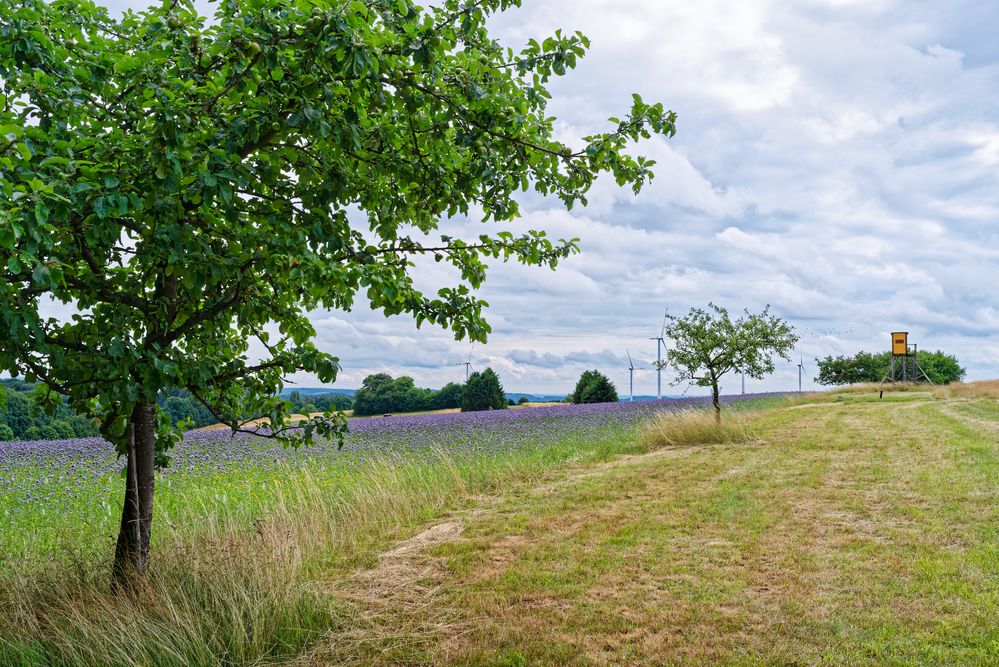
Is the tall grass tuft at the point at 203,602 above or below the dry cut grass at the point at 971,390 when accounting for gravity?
below

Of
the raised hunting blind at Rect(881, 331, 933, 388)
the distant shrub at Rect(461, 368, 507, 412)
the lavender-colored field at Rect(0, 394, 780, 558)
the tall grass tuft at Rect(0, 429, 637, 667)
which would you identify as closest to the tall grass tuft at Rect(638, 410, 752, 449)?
the lavender-colored field at Rect(0, 394, 780, 558)

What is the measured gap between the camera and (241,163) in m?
4.06

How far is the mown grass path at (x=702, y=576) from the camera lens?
16.6 feet

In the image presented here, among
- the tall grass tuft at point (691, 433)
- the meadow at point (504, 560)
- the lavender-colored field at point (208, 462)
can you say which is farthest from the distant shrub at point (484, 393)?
the meadow at point (504, 560)

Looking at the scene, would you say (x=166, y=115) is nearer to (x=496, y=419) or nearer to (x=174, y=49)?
(x=174, y=49)

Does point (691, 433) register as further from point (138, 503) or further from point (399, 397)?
point (399, 397)

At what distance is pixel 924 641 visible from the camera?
5.07m

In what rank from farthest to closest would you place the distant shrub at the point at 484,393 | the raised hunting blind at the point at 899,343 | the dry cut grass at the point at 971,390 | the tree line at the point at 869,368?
1. the tree line at the point at 869,368
2. the raised hunting blind at the point at 899,343
3. the distant shrub at the point at 484,393
4. the dry cut grass at the point at 971,390

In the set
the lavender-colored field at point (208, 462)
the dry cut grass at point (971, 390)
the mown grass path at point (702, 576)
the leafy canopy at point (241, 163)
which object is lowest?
the mown grass path at point (702, 576)

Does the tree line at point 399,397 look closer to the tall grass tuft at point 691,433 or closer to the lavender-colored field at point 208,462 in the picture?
the lavender-colored field at point 208,462

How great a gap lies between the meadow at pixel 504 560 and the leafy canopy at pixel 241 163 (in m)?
1.48

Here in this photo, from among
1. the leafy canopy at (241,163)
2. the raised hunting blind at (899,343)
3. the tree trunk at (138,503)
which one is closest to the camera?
the leafy canopy at (241,163)

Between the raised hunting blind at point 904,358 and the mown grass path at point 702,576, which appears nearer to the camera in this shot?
the mown grass path at point 702,576

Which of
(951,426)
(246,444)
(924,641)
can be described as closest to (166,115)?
(924,641)
